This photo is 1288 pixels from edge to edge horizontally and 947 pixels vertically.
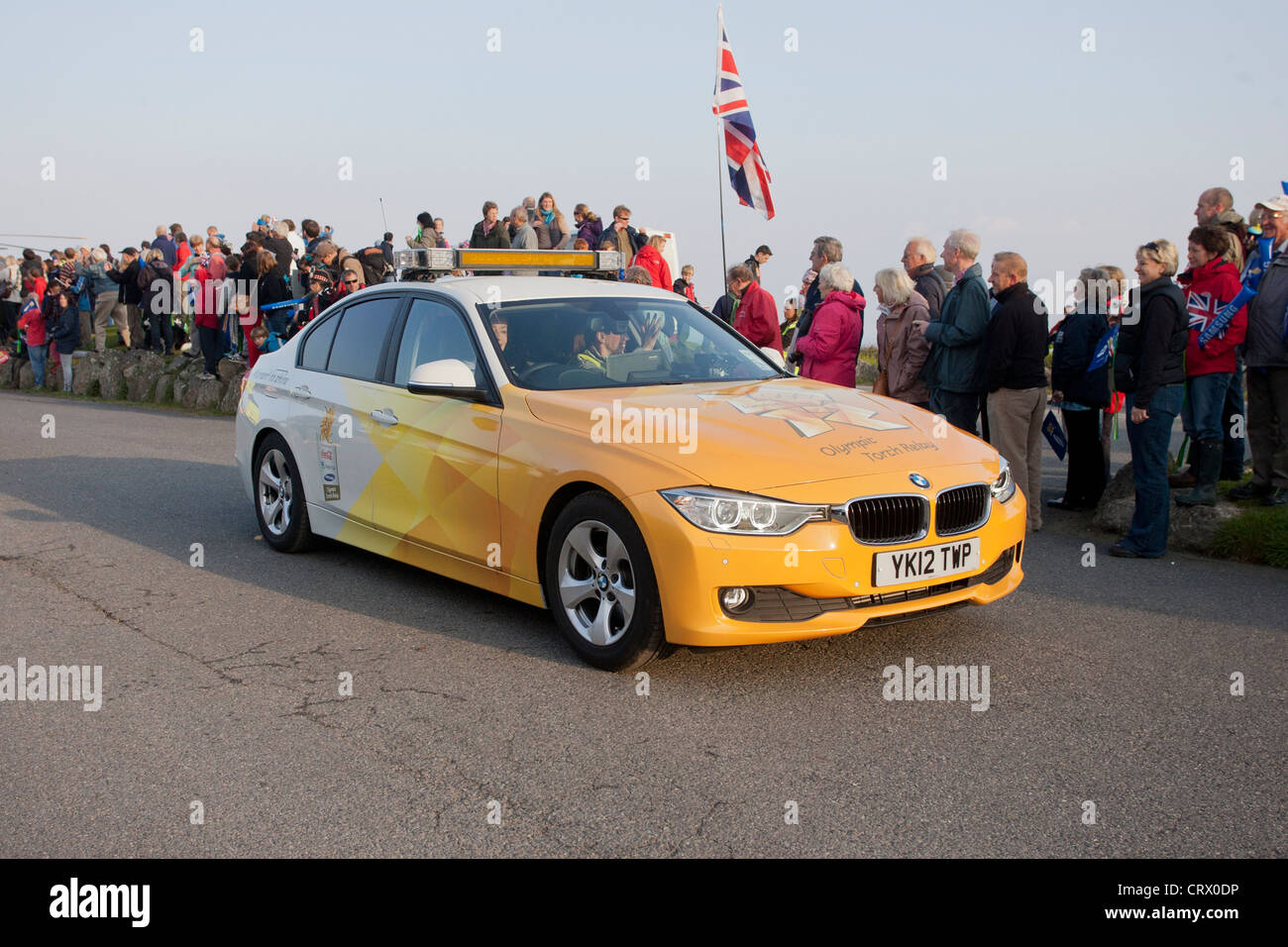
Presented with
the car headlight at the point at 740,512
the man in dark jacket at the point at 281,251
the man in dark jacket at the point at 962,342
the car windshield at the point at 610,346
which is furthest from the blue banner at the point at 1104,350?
the man in dark jacket at the point at 281,251

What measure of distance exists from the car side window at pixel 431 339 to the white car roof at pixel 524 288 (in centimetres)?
12

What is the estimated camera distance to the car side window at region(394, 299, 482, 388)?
21.1 ft

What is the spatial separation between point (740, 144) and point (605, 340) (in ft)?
25.5

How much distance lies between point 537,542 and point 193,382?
15729mm

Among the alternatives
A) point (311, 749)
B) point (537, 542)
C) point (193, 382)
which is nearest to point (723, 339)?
point (537, 542)

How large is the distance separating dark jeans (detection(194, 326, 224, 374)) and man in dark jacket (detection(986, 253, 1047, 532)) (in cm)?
1432

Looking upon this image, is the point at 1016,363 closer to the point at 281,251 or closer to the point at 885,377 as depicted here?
the point at 885,377

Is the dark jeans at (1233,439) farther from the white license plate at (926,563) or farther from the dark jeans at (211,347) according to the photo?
the dark jeans at (211,347)

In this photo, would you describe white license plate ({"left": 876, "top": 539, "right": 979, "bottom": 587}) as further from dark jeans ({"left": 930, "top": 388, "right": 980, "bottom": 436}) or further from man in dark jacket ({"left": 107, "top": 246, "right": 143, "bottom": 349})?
man in dark jacket ({"left": 107, "top": 246, "right": 143, "bottom": 349})

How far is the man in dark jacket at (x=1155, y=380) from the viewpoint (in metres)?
7.69

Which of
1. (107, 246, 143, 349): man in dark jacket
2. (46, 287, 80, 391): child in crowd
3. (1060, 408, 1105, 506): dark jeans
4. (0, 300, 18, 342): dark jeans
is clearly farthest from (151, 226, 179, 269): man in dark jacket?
(1060, 408, 1105, 506): dark jeans

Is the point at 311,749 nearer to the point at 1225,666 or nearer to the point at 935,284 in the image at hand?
the point at 1225,666

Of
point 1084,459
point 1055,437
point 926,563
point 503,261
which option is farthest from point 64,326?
point 926,563
